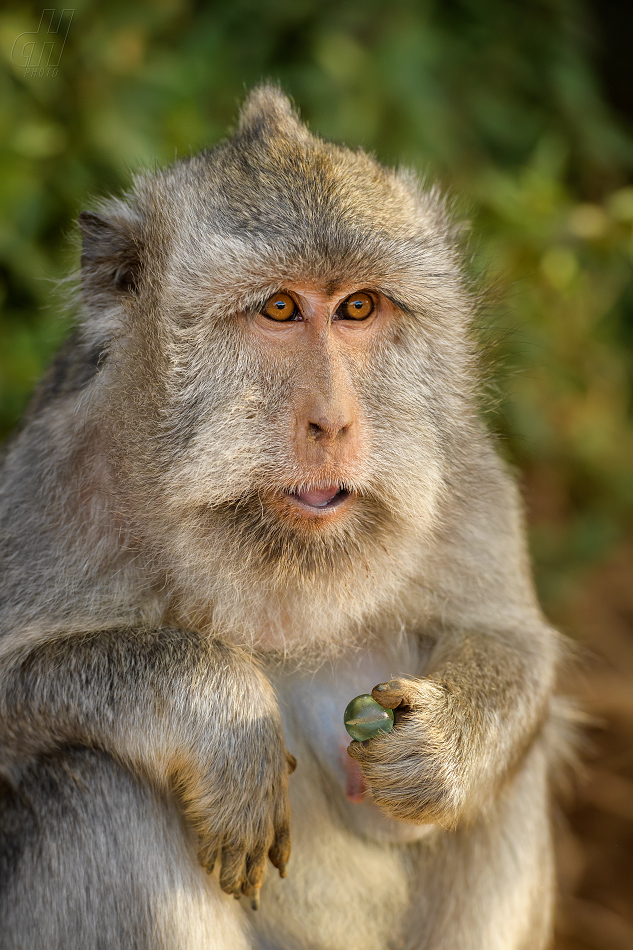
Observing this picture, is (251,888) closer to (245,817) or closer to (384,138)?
(245,817)

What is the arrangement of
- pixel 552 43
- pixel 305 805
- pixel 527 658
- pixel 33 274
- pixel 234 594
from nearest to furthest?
pixel 234 594 < pixel 305 805 < pixel 527 658 < pixel 33 274 < pixel 552 43

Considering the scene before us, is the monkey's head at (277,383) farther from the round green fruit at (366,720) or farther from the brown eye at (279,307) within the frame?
the round green fruit at (366,720)

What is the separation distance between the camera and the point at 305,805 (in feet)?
7.76

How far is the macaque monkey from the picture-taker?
207 centimetres

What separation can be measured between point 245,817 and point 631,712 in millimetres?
2713

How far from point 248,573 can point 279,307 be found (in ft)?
1.82

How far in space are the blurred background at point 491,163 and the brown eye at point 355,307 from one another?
24.8 inches

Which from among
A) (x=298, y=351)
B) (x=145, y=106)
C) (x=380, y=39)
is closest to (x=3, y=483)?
(x=298, y=351)

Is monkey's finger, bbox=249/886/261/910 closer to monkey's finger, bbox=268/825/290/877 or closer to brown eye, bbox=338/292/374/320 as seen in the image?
monkey's finger, bbox=268/825/290/877

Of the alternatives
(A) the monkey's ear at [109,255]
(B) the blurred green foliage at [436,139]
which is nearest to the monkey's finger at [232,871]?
(A) the monkey's ear at [109,255]

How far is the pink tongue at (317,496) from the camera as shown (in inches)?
80.0

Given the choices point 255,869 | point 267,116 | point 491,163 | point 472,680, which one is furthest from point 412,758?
point 491,163

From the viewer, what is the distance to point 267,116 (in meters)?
2.45

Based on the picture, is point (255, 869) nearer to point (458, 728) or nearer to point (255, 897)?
point (255, 897)
